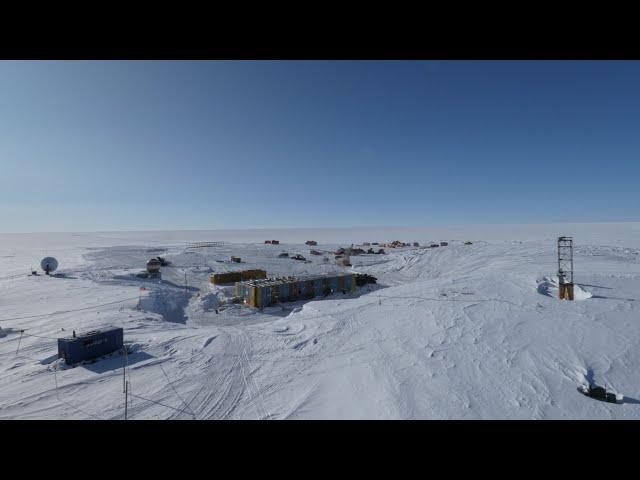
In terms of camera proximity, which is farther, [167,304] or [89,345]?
[167,304]

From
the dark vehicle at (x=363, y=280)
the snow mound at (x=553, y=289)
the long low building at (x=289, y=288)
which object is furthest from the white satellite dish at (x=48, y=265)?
the snow mound at (x=553, y=289)

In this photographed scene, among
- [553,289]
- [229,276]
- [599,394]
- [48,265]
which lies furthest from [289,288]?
[48,265]

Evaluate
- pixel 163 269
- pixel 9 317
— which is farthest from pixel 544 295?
pixel 163 269

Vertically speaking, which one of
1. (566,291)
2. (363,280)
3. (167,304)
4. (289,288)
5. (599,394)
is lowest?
(167,304)

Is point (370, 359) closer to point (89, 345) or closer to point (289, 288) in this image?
point (89, 345)

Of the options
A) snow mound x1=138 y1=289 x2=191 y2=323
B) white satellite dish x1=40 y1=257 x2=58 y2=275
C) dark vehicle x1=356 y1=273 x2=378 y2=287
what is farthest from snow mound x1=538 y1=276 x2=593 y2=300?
white satellite dish x1=40 y1=257 x2=58 y2=275

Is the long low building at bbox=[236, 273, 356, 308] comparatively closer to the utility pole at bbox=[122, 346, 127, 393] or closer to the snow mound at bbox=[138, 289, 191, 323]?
the snow mound at bbox=[138, 289, 191, 323]
